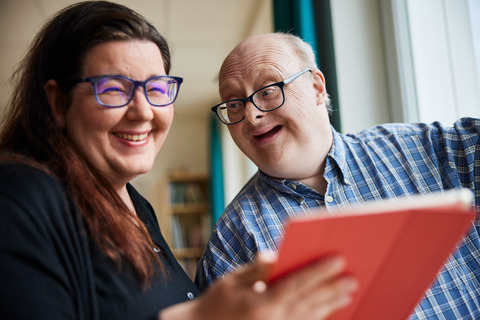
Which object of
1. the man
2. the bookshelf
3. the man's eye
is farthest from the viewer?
the bookshelf

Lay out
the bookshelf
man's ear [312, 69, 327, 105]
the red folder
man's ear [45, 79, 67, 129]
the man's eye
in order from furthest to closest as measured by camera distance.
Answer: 1. the bookshelf
2. man's ear [312, 69, 327, 105]
3. the man's eye
4. man's ear [45, 79, 67, 129]
5. the red folder

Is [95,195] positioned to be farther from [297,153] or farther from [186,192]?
[186,192]

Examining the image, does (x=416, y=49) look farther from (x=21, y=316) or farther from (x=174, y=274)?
(x=21, y=316)

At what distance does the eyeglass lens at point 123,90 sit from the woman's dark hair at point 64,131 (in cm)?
8

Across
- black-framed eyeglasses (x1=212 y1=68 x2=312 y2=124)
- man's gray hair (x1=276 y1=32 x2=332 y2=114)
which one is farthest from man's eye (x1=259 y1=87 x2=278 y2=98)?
man's gray hair (x1=276 y1=32 x2=332 y2=114)

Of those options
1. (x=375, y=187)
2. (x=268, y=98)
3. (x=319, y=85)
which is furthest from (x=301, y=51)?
(x=375, y=187)

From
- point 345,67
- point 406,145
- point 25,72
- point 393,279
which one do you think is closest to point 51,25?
point 25,72

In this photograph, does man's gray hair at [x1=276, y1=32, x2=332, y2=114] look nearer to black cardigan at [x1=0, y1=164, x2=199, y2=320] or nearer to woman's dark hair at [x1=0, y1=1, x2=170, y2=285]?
woman's dark hair at [x1=0, y1=1, x2=170, y2=285]

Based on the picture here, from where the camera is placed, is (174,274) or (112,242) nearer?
(112,242)

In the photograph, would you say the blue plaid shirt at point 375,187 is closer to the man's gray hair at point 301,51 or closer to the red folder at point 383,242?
the man's gray hair at point 301,51

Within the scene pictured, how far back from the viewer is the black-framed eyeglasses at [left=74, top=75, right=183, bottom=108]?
3.08 ft

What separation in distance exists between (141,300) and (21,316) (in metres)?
0.25

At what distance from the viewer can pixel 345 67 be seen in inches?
76.6

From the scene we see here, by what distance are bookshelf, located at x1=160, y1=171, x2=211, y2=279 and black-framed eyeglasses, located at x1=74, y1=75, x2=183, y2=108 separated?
4.62m
